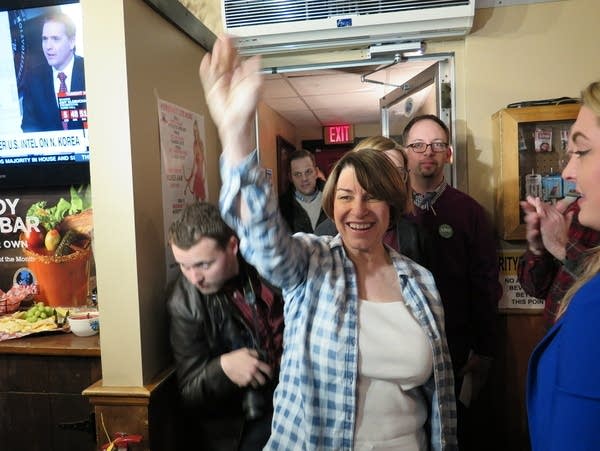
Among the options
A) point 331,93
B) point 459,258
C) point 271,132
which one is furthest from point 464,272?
point 271,132

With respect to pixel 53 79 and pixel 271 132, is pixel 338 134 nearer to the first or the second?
pixel 271 132

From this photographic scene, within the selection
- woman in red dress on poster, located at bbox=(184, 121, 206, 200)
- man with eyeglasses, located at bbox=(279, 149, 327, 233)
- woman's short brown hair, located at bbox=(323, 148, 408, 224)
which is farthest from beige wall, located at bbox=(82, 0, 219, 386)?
man with eyeglasses, located at bbox=(279, 149, 327, 233)

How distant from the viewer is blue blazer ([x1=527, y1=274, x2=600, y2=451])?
0.65 meters

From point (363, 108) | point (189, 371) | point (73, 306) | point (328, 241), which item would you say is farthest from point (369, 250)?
point (363, 108)

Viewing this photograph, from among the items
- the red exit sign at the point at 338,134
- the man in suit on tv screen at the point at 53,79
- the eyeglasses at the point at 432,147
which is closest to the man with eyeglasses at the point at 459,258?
the eyeglasses at the point at 432,147

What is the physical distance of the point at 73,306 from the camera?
207 centimetres

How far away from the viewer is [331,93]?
4676 mm

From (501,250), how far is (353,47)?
139cm

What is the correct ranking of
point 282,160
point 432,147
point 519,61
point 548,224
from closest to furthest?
point 548,224 < point 432,147 < point 519,61 < point 282,160

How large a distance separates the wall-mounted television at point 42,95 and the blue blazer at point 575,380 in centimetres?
199

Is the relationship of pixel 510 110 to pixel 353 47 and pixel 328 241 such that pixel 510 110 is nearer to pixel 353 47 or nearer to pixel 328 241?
pixel 353 47

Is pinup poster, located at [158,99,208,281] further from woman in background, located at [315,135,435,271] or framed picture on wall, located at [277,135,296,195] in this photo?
framed picture on wall, located at [277,135,296,195]

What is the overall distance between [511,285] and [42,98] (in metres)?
2.52

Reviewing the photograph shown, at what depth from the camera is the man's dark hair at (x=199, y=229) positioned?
1.38 m
